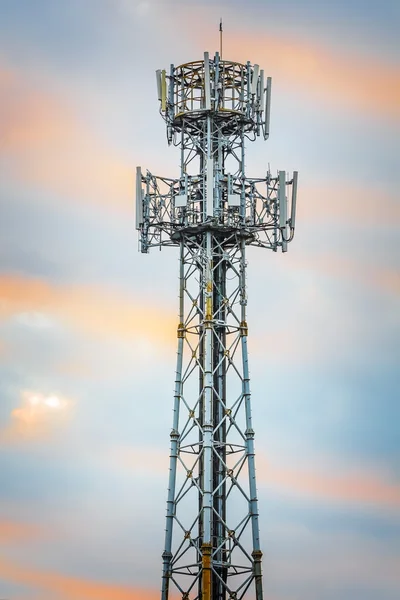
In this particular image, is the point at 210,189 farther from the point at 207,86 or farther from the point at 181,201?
the point at 207,86

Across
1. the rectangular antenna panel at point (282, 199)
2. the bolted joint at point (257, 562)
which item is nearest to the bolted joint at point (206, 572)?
the bolted joint at point (257, 562)

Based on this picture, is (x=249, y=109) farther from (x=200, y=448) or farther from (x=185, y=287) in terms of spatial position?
(x=200, y=448)

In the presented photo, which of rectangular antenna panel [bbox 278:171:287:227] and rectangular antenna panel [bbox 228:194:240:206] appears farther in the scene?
rectangular antenna panel [bbox 278:171:287:227]

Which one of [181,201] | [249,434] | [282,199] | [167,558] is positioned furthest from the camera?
[282,199]

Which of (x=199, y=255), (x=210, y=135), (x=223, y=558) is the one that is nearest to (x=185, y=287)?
(x=199, y=255)

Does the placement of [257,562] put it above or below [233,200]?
below

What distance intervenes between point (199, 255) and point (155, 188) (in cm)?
498

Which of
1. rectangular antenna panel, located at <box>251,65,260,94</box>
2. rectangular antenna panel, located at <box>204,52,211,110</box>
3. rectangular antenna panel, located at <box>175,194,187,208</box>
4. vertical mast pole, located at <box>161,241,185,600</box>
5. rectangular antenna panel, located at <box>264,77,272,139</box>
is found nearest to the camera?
vertical mast pole, located at <box>161,241,185,600</box>

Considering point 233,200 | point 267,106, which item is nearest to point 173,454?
point 233,200

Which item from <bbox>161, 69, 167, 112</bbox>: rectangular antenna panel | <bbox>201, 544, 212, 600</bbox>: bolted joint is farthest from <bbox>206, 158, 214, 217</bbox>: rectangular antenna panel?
<bbox>201, 544, 212, 600</bbox>: bolted joint

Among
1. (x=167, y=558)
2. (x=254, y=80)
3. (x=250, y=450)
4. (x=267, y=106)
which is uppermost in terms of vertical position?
(x=254, y=80)

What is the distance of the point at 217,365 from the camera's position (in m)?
93.9

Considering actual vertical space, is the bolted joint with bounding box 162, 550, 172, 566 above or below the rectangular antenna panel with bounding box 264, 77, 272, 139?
below

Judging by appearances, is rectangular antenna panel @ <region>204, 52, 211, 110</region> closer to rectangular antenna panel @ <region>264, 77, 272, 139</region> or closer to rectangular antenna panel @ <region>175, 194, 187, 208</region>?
rectangular antenna panel @ <region>264, 77, 272, 139</region>
